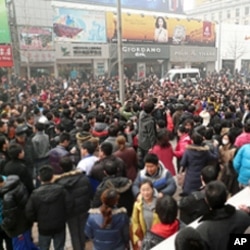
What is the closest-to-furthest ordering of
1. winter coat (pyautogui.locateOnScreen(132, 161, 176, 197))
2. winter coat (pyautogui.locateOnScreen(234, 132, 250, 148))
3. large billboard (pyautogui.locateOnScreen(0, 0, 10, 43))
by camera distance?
winter coat (pyautogui.locateOnScreen(132, 161, 176, 197)), winter coat (pyautogui.locateOnScreen(234, 132, 250, 148)), large billboard (pyautogui.locateOnScreen(0, 0, 10, 43))

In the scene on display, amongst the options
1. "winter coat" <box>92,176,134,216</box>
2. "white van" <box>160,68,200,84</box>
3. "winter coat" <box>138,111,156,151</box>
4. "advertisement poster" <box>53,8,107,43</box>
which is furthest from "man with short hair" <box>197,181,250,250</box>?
"white van" <box>160,68,200,84</box>

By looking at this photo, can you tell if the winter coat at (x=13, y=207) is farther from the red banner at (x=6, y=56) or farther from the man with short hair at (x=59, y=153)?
the red banner at (x=6, y=56)

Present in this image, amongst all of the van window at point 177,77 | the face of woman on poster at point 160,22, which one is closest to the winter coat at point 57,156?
the van window at point 177,77

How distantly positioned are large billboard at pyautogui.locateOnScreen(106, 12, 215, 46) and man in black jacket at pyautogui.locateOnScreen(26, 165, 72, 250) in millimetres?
25859

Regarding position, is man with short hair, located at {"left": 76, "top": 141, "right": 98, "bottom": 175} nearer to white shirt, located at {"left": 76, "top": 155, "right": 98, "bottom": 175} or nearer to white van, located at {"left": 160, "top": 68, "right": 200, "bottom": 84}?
white shirt, located at {"left": 76, "top": 155, "right": 98, "bottom": 175}

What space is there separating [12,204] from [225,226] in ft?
7.92

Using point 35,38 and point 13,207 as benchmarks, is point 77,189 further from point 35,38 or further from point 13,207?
point 35,38

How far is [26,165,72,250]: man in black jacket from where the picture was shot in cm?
343

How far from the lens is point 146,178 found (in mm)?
3660

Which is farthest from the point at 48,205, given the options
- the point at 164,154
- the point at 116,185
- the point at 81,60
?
the point at 81,60

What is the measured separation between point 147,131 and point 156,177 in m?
2.26

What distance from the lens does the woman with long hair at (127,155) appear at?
462cm

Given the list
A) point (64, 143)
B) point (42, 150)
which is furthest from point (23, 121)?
point (64, 143)

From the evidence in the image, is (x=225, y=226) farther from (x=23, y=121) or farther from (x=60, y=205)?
(x=23, y=121)
